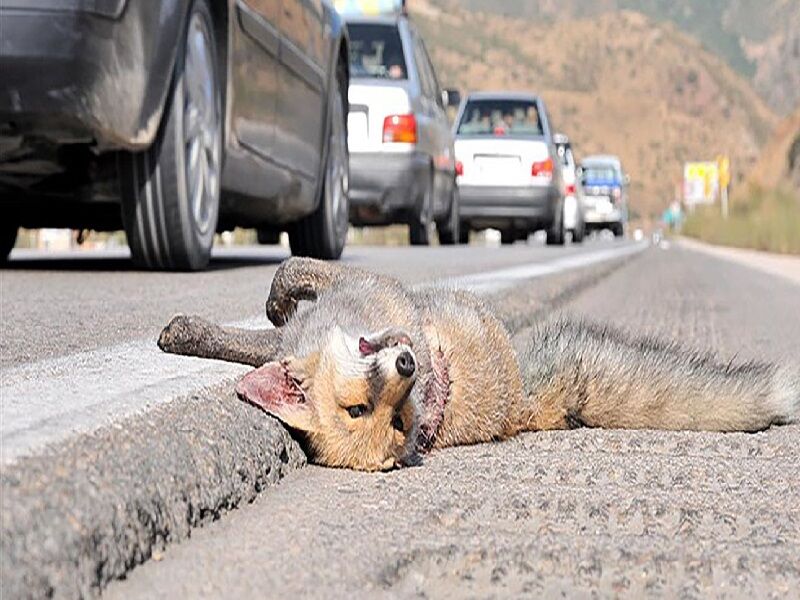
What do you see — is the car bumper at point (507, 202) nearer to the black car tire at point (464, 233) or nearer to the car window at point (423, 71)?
the black car tire at point (464, 233)

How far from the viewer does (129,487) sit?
244cm

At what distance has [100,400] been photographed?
9.59 feet

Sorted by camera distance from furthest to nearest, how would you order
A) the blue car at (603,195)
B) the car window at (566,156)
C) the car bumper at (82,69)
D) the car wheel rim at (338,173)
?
the blue car at (603,195)
the car window at (566,156)
the car wheel rim at (338,173)
the car bumper at (82,69)

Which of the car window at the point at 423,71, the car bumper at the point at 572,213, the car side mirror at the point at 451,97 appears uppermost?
the car window at the point at 423,71

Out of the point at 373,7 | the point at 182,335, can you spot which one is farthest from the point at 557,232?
the point at 182,335

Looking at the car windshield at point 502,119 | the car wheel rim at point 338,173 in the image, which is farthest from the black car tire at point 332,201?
the car windshield at point 502,119

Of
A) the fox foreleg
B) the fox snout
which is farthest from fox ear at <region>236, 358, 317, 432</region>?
the fox foreleg

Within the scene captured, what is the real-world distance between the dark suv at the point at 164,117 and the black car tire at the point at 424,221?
19.1ft

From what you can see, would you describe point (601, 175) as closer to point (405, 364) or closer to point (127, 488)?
point (405, 364)

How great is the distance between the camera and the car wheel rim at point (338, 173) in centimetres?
1045

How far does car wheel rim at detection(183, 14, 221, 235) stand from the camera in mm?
7195

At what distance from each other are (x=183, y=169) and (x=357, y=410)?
420 centimetres

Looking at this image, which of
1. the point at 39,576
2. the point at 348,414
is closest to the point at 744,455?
the point at 348,414

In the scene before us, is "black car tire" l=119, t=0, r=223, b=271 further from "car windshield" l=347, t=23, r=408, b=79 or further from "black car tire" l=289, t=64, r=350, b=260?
"car windshield" l=347, t=23, r=408, b=79
